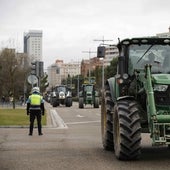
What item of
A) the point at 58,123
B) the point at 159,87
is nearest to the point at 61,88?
the point at 58,123

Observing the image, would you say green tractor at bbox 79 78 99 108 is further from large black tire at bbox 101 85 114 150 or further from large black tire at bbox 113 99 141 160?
large black tire at bbox 113 99 141 160

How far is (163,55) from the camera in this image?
12102 millimetres

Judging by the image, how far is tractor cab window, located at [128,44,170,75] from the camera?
39.4 feet

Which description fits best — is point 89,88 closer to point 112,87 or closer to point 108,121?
point 112,87

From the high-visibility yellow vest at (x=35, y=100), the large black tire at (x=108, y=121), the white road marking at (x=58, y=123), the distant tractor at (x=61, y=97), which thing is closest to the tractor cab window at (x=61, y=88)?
the distant tractor at (x=61, y=97)

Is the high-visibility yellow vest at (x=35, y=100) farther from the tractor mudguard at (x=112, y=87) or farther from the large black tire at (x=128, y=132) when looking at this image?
the large black tire at (x=128, y=132)

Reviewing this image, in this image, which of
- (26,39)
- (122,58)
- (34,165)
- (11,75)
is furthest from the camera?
(26,39)

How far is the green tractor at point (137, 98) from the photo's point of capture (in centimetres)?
1027

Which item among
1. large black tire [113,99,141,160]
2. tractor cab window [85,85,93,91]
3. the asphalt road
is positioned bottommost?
the asphalt road

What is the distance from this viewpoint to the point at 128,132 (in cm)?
1035

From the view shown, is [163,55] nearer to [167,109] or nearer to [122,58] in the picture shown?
[122,58]

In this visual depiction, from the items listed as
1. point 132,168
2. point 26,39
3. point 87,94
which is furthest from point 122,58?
point 26,39

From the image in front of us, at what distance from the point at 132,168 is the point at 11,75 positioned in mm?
38223

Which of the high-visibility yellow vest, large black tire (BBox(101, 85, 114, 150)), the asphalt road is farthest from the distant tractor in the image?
large black tire (BBox(101, 85, 114, 150))
